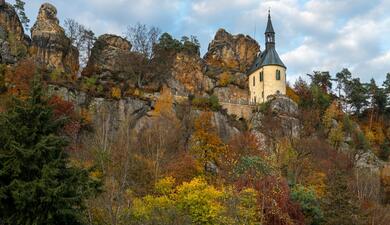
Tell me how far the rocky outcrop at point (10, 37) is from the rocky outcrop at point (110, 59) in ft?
23.3

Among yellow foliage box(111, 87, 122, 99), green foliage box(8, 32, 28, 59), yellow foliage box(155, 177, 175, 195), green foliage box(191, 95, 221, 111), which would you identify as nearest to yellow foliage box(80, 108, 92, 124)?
yellow foliage box(111, 87, 122, 99)

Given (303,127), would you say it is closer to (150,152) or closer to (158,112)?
(158,112)

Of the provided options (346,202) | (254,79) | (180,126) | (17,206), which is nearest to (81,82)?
(180,126)

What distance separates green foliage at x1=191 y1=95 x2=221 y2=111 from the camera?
5262 centimetres

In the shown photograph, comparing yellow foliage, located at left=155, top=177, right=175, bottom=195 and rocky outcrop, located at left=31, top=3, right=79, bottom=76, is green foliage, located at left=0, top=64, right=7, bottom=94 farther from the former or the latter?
yellow foliage, located at left=155, top=177, right=175, bottom=195

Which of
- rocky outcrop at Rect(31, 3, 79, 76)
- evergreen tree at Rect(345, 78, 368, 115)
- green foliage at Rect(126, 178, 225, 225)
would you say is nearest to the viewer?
green foliage at Rect(126, 178, 225, 225)


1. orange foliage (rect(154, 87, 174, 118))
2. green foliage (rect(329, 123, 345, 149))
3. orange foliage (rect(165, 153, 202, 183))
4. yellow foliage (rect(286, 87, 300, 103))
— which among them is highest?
yellow foliage (rect(286, 87, 300, 103))

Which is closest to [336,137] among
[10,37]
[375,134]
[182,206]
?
[375,134]

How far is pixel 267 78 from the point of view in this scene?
197 ft

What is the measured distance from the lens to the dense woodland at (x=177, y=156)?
1812 centimetres

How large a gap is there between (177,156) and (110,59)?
70.2ft

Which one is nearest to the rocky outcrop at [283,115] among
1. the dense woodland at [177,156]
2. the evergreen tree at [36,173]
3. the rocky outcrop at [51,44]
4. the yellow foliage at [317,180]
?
the dense woodland at [177,156]

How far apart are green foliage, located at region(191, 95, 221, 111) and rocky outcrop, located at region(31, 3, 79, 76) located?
12.6m

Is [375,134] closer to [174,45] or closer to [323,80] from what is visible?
[323,80]
